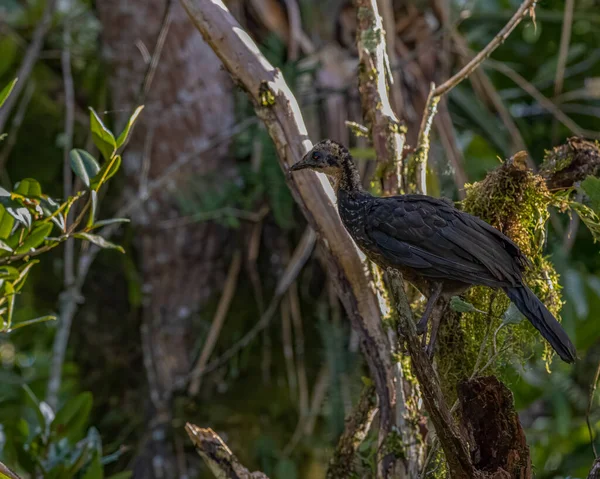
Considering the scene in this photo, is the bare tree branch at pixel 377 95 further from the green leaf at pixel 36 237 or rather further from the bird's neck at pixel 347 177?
the green leaf at pixel 36 237

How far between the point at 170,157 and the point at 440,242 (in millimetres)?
1799

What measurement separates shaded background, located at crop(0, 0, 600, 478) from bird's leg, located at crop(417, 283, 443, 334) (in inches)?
44.5

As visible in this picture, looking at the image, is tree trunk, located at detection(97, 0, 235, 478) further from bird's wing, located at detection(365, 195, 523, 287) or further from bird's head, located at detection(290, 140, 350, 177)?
bird's wing, located at detection(365, 195, 523, 287)

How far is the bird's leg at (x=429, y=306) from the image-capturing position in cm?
201

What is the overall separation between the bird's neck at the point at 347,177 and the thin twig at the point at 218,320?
4.31ft

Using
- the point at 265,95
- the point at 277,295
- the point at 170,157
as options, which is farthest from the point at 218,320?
the point at 265,95

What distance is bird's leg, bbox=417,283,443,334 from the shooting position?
2.01 meters

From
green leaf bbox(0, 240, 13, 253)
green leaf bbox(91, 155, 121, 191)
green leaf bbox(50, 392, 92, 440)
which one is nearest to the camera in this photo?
green leaf bbox(0, 240, 13, 253)

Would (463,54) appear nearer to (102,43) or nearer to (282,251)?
(282,251)

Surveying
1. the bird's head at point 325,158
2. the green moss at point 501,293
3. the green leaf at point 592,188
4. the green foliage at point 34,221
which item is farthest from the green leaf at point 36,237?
the green leaf at point 592,188

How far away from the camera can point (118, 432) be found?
355 cm

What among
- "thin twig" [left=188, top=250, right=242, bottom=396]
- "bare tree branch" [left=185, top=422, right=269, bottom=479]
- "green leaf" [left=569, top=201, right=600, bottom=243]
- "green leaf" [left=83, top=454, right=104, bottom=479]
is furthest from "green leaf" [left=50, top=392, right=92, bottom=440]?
"green leaf" [left=569, top=201, right=600, bottom=243]

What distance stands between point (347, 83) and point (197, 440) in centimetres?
215

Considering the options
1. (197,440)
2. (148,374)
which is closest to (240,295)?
(148,374)
